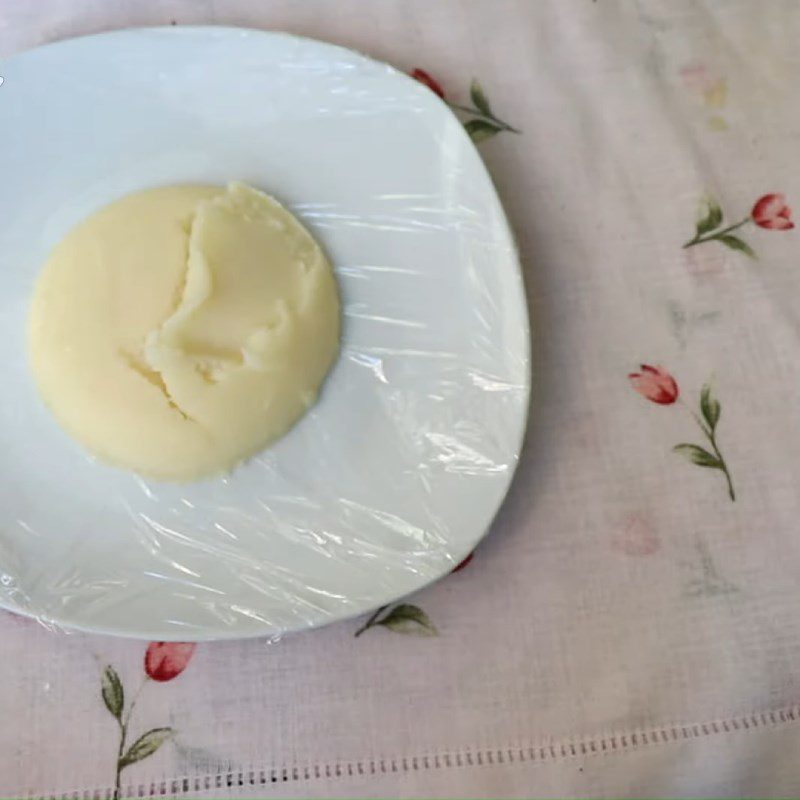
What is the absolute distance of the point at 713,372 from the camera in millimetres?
678

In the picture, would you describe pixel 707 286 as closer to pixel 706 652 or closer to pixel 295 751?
pixel 706 652

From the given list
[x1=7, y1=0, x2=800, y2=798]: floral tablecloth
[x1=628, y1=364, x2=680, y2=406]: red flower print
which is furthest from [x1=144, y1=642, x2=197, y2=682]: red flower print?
[x1=628, y1=364, x2=680, y2=406]: red flower print

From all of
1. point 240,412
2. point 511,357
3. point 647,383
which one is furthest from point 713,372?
point 240,412

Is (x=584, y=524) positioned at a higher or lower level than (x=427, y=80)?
lower

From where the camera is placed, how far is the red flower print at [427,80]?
2.54 ft

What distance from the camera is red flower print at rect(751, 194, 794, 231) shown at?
723mm

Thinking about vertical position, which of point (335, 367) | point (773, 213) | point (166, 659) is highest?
point (773, 213)

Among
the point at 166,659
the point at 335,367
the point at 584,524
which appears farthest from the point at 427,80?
the point at 166,659

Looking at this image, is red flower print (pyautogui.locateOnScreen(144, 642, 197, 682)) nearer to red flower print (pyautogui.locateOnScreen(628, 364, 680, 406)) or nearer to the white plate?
the white plate

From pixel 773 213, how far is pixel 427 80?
0.34m

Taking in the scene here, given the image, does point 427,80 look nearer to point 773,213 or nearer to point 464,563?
point 773,213

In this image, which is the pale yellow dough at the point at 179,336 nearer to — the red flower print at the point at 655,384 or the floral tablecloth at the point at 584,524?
the floral tablecloth at the point at 584,524

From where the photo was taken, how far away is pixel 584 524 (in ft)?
2.08

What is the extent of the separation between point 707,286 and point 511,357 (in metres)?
0.20
